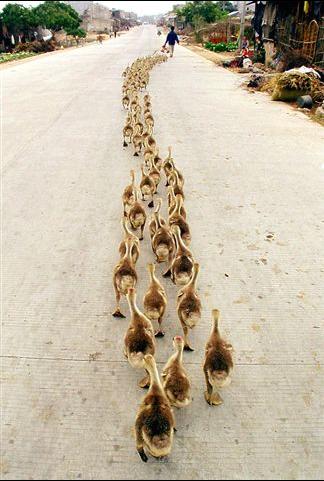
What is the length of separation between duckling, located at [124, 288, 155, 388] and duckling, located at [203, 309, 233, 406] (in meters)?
0.49

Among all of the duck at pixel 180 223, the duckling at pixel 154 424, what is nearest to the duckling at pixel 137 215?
the duck at pixel 180 223

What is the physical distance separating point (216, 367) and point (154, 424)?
0.67 m

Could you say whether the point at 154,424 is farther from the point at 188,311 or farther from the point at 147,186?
the point at 147,186

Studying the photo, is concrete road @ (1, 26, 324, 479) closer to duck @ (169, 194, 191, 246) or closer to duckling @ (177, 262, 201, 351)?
duckling @ (177, 262, 201, 351)

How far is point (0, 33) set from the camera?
38.2 meters

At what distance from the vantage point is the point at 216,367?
9.78 ft

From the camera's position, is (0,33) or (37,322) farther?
(0,33)

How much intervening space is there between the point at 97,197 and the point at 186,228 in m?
2.23

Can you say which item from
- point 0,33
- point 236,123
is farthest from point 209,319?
point 0,33

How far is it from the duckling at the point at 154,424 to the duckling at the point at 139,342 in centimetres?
41

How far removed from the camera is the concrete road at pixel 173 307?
2.78m

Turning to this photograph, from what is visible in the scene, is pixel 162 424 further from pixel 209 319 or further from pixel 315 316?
pixel 315 316

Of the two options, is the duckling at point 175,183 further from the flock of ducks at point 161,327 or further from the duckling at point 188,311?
the duckling at point 188,311

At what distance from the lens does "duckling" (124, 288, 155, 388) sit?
318 centimetres
